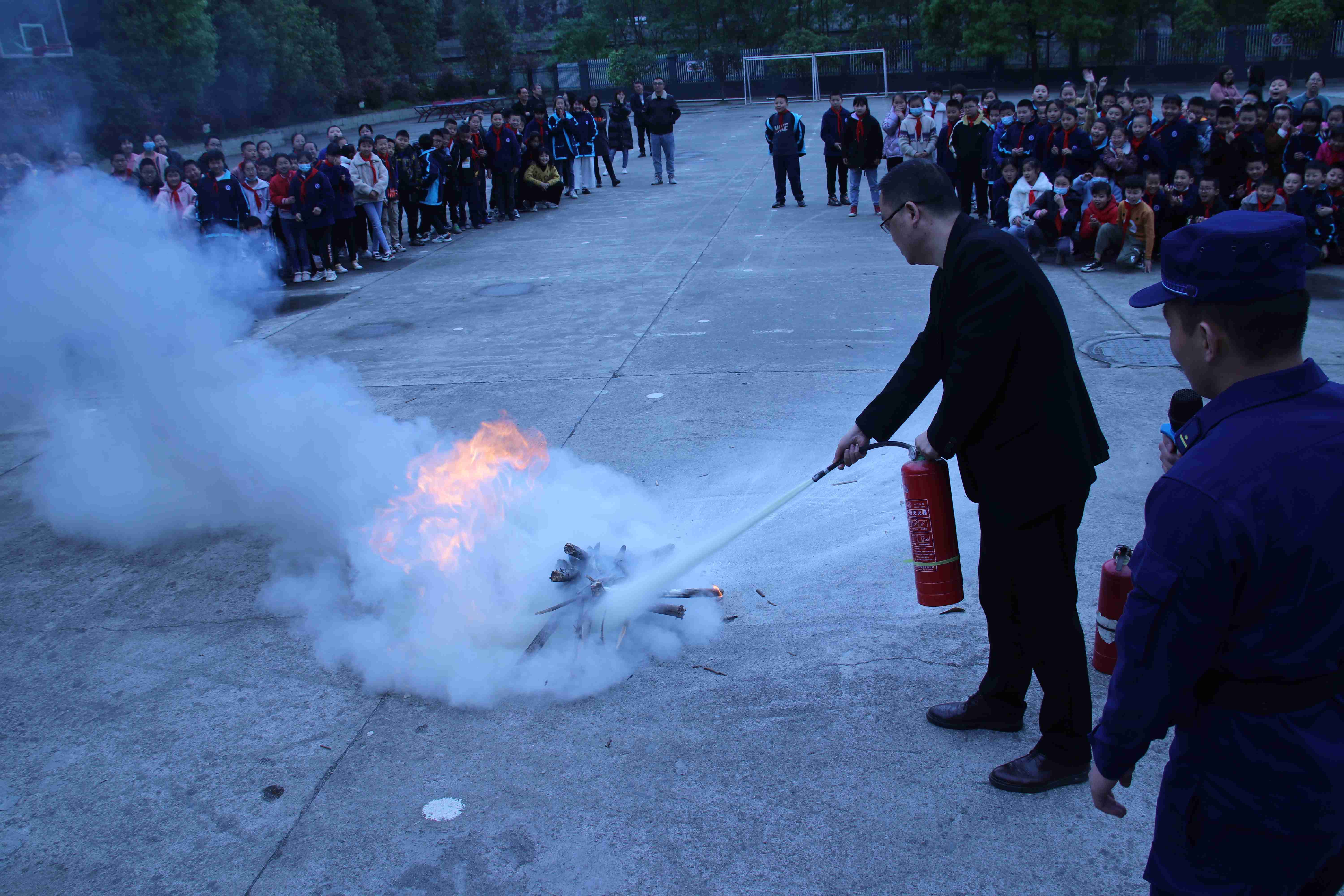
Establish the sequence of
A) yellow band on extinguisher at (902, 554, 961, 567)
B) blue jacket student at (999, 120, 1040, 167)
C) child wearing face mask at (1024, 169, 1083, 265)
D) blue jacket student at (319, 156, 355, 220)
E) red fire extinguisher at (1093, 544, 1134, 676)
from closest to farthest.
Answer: yellow band on extinguisher at (902, 554, 961, 567) < red fire extinguisher at (1093, 544, 1134, 676) < child wearing face mask at (1024, 169, 1083, 265) < blue jacket student at (999, 120, 1040, 167) < blue jacket student at (319, 156, 355, 220)

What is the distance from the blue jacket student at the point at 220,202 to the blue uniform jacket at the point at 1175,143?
10025mm

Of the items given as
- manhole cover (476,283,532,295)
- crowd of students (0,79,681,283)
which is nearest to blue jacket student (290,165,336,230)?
crowd of students (0,79,681,283)

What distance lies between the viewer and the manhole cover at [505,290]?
10.6m

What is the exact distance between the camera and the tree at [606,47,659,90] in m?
40.9

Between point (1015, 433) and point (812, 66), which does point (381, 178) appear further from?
point (812, 66)

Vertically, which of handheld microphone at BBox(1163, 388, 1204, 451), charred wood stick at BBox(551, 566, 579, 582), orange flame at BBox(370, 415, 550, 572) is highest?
handheld microphone at BBox(1163, 388, 1204, 451)

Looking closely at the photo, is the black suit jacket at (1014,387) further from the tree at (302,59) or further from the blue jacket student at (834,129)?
the tree at (302,59)

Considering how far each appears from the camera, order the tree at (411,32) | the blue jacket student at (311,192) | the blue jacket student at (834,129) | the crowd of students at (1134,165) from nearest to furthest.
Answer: the crowd of students at (1134,165), the blue jacket student at (311,192), the blue jacket student at (834,129), the tree at (411,32)

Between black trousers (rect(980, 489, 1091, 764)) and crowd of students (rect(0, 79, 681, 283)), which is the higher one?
crowd of students (rect(0, 79, 681, 283))

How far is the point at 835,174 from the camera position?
1477cm

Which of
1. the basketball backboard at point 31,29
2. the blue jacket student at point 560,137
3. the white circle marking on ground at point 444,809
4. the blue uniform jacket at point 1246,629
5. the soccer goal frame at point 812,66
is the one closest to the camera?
the blue uniform jacket at point 1246,629

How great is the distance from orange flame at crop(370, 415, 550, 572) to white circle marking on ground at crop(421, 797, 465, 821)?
46.7 inches

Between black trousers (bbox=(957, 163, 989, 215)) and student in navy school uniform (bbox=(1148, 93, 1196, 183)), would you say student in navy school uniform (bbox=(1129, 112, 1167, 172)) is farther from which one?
black trousers (bbox=(957, 163, 989, 215))

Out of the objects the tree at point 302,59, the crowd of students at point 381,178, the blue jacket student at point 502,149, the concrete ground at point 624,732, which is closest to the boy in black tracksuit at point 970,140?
the concrete ground at point 624,732
